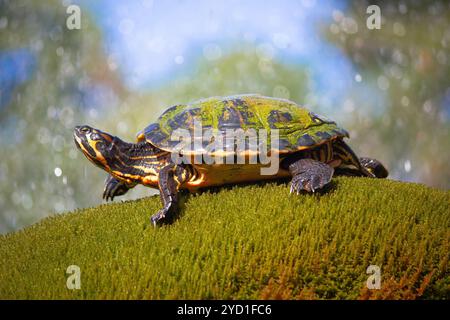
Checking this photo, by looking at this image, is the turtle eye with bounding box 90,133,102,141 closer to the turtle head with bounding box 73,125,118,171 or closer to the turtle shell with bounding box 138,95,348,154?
the turtle head with bounding box 73,125,118,171

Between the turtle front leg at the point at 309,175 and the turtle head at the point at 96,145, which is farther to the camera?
the turtle head at the point at 96,145

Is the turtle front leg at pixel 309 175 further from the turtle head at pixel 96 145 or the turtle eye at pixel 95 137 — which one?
the turtle eye at pixel 95 137

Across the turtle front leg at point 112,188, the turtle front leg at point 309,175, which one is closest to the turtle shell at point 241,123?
the turtle front leg at point 309,175

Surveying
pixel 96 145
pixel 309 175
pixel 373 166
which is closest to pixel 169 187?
pixel 96 145

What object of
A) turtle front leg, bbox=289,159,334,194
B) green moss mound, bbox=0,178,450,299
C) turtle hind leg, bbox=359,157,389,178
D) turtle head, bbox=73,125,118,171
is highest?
turtle head, bbox=73,125,118,171

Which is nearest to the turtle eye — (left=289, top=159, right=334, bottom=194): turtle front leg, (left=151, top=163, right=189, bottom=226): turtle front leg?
(left=151, top=163, right=189, bottom=226): turtle front leg

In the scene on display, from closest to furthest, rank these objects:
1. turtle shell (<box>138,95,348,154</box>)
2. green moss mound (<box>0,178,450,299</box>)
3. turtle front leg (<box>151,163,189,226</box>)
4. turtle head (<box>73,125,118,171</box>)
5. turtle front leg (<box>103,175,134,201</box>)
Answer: green moss mound (<box>0,178,450,299</box>) < turtle front leg (<box>151,163,189,226</box>) < turtle shell (<box>138,95,348,154</box>) < turtle head (<box>73,125,118,171</box>) < turtle front leg (<box>103,175,134,201</box>)
